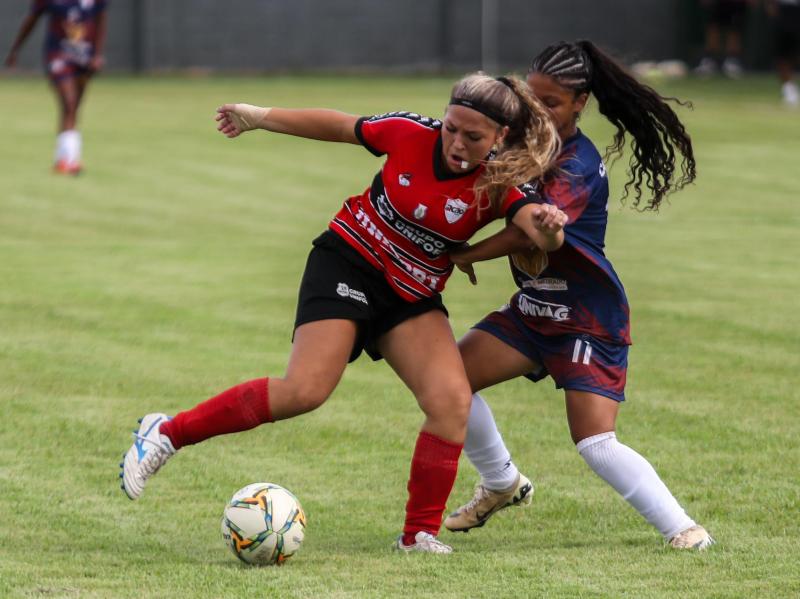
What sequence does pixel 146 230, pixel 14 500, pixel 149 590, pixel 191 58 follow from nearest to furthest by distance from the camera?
pixel 149 590 → pixel 14 500 → pixel 146 230 → pixel 191 58

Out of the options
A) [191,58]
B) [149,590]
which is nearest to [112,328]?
[149,590]

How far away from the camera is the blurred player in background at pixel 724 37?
3128 centimetres

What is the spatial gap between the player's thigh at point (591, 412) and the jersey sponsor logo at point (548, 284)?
1.22 ft

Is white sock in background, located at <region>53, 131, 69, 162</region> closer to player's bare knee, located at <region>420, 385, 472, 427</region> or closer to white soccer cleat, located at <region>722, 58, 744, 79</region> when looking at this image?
player's bare knee, located at <region>420, 385, 472, 427</region>

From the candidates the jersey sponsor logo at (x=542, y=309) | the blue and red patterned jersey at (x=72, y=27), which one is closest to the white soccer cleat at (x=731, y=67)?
the blue and red patterned jersey at (x=72, y=27)

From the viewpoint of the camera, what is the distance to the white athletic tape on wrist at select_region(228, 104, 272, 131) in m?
5.82

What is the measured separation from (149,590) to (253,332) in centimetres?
490

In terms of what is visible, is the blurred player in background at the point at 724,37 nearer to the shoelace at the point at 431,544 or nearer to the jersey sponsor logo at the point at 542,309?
the jersey sponsor logo at the point at 542,309

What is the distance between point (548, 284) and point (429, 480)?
0.83m

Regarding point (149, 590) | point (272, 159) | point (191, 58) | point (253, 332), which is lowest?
point (191, 58)

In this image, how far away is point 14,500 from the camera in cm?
611

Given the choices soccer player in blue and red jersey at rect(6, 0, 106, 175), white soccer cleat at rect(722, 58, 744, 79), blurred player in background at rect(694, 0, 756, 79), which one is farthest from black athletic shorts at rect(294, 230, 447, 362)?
white soccer cleat at rect(722, 58, 744, 79)

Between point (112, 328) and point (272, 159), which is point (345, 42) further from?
point (112, 328)

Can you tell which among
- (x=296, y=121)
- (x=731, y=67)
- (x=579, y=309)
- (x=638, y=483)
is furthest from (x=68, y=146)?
(x=731, y=67)
